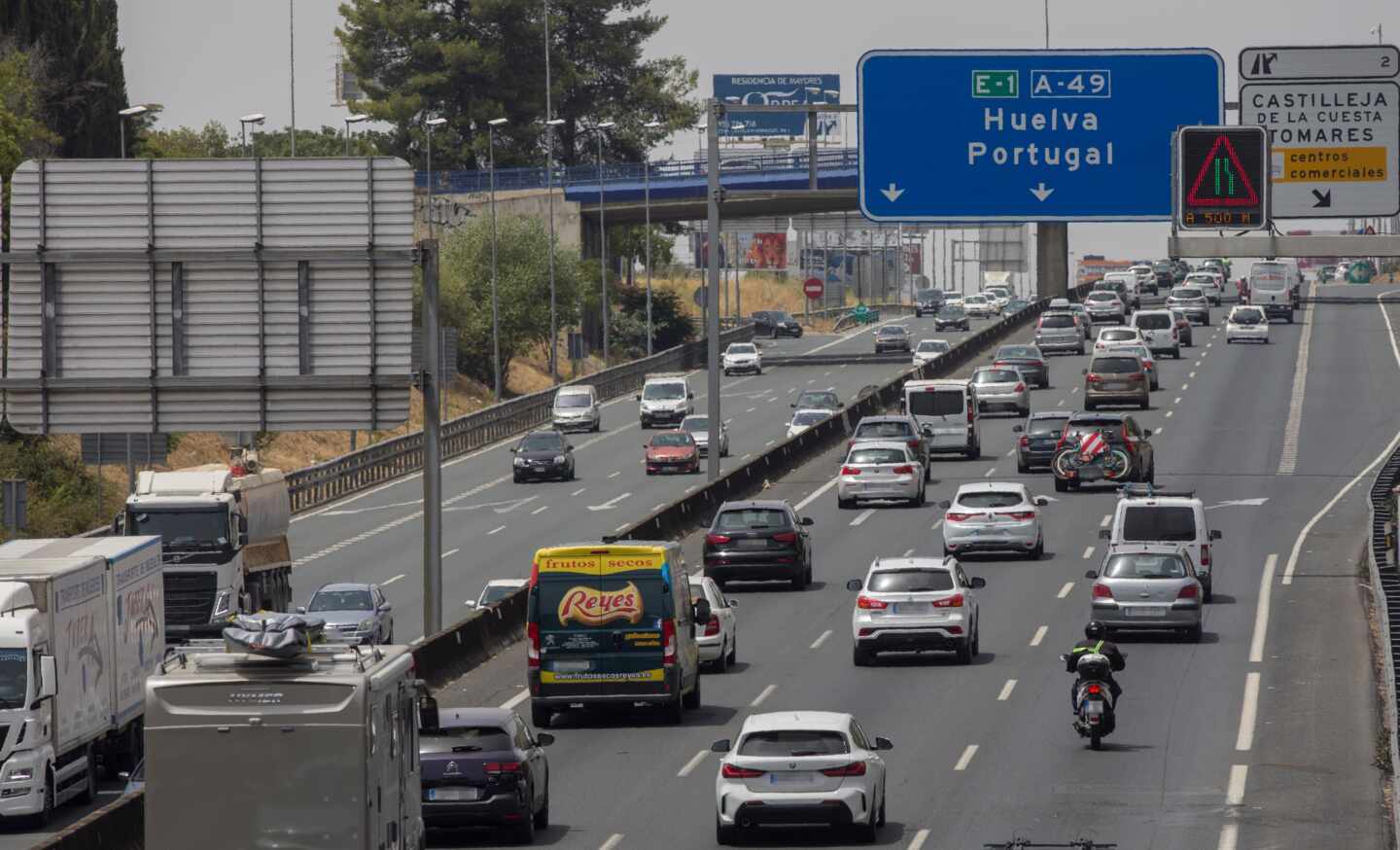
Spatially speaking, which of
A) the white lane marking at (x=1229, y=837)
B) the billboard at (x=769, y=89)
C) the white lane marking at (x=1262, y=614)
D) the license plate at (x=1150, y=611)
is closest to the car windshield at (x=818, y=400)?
the white lane marking at (x=1262, y=614)

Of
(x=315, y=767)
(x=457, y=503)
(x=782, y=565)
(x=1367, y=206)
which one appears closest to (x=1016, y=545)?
(x=782, y=565)

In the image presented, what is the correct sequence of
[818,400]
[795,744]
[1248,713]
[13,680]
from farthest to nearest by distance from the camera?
[818,400], [1248,713], [13,680], [795,744]

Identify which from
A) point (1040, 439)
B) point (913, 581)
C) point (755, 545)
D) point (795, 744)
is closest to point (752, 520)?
point (755, 545)

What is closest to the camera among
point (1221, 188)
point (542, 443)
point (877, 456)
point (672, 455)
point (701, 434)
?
point (1221, 188)

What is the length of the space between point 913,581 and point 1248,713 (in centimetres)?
611

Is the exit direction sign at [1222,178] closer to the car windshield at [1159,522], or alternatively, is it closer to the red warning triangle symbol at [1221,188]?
the red warning triangle symbol at [1221,188]

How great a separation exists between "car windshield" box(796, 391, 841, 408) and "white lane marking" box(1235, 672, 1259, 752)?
1766 inches

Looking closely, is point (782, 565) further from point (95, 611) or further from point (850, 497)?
point (95, 611)

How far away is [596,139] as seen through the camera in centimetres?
14012

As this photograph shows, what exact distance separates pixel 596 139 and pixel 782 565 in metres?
97.5

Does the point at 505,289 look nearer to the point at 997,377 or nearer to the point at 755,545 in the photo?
the point at 997,377

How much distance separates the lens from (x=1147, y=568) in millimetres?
37688

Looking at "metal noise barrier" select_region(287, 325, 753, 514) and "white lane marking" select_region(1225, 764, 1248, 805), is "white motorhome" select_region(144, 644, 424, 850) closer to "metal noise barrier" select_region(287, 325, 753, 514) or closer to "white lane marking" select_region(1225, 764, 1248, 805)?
"white lane marking" select_region(1225, 764, 1248, 805)

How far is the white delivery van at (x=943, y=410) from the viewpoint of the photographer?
214 feet
